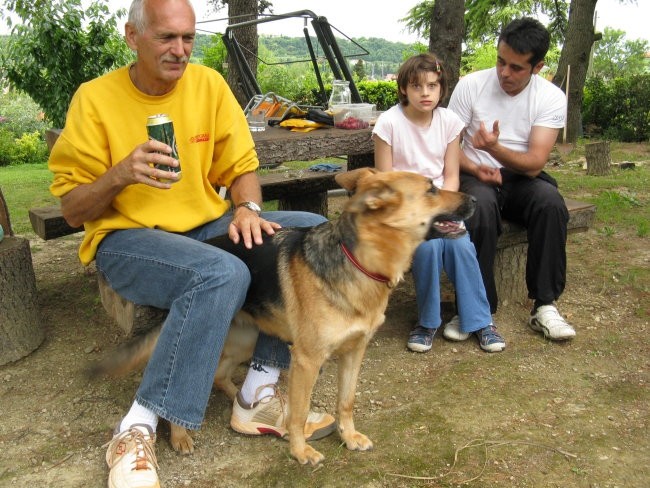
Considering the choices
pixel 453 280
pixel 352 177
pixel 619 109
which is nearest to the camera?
pixel 352 177

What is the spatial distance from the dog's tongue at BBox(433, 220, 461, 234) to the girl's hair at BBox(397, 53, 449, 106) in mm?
1324

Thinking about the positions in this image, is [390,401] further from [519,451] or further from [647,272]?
[647,272]

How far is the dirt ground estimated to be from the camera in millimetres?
2756

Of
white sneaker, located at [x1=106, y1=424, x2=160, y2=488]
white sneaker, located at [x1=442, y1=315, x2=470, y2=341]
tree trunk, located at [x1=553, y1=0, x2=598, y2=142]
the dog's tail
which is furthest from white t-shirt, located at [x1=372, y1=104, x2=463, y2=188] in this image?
tree trunk, located at [x1=553, y1=0, x2=598, y2=142]

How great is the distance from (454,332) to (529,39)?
79.0 inches

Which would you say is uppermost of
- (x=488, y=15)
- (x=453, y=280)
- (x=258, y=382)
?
(x=488, y=15)

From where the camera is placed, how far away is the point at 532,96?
429 cm

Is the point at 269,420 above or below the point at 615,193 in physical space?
below

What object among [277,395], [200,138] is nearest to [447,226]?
[277,395]

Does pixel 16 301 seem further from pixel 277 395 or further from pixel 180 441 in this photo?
pixel 277 395

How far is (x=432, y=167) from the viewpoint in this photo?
407 cm

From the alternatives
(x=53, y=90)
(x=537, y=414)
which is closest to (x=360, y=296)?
(x=537, y=414)

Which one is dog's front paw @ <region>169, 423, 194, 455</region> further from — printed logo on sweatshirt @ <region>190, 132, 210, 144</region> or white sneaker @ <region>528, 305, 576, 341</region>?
white sneaker @ <region>528, 305, 576, 341</region>

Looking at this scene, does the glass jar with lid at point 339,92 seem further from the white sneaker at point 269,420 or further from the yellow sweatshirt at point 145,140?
the white sneaker at point 269,420
